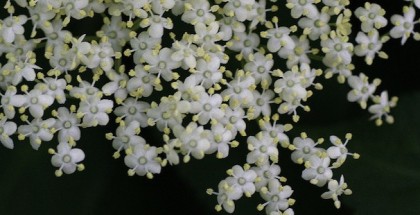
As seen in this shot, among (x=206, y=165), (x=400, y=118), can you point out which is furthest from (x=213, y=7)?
(x=400, y=118)

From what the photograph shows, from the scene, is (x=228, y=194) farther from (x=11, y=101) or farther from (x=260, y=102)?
(x=11, y=101)

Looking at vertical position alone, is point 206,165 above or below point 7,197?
above

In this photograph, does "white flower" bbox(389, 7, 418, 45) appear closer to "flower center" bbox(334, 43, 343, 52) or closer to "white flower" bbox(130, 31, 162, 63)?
"flower center" bbox(334, 43, 343, 52)

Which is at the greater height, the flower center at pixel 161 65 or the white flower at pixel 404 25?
the white flower at pixel 404 25

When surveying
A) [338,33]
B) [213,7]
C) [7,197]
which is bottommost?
[7,197]

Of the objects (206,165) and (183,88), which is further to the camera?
(206,165)

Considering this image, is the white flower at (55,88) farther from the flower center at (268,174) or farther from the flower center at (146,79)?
the flower center at (268,174)

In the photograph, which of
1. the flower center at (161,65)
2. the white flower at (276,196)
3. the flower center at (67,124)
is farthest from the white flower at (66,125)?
the white flower at (276,196)

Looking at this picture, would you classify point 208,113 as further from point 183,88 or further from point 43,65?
point 43,65

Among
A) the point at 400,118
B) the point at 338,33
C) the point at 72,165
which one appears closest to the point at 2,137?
the point at 72,165
